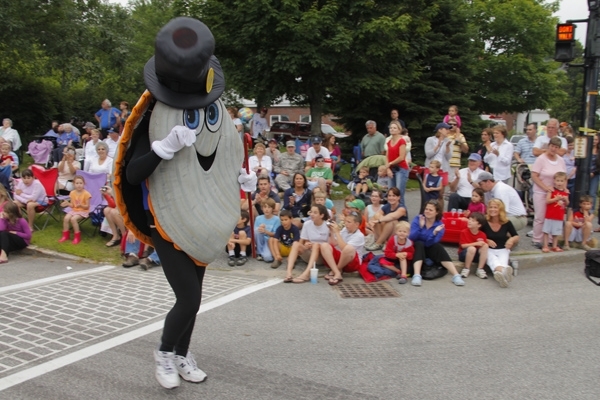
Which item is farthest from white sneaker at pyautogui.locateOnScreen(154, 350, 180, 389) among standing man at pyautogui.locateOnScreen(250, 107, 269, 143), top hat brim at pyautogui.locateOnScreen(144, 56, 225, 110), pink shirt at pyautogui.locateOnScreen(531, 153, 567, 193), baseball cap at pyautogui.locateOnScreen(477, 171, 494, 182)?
standing man at pyautogui.locateOnScreen(250, 107, 269, 143)

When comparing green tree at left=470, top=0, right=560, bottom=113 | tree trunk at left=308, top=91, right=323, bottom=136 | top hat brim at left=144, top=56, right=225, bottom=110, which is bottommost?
top hat brim at left=144, top=56, right=225, bottom=110

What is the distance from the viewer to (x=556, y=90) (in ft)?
104

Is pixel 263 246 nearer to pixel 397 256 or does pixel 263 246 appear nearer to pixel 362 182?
pixel 397 256

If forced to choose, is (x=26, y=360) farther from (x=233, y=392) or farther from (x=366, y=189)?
(x=366, y=189)

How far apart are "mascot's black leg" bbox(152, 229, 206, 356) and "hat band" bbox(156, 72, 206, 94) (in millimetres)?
952

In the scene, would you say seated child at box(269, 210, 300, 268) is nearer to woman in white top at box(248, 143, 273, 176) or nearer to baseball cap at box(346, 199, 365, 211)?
baseball cap at box(346, 199, 365, 211)

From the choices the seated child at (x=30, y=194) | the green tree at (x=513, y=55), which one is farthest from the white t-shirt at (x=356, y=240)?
the green tree at (x=513, y=55)

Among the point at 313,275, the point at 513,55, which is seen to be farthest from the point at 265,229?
the point at 513,55

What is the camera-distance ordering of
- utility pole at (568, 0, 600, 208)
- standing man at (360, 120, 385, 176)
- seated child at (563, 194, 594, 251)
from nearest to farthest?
1. seated child at (563, 194, 594, 251)
2. utility pole at (568, 0, 600, 208)
3. standing man at (360, 120, 385, 176)

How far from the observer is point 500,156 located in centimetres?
1013

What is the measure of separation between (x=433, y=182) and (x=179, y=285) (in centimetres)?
701

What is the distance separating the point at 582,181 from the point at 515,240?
238cm

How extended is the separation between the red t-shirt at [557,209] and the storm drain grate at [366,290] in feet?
10.9

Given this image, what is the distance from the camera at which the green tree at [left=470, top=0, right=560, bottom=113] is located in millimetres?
29922
